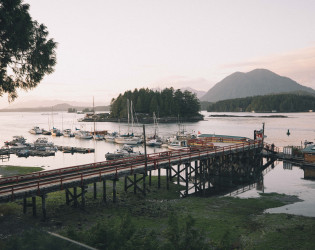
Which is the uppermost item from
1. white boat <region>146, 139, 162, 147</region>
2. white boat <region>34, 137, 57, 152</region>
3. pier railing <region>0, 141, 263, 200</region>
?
pier railing <region>0, 141, 263, 200</region>

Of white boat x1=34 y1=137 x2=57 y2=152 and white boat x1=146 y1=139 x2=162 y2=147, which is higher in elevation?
white boat x1=34 y1=137 x2=57 y2=152

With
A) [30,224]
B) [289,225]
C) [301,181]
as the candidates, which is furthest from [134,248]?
[301,181]

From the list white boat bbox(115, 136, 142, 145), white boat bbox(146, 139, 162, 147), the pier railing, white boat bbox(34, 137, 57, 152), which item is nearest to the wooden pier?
the pier railing

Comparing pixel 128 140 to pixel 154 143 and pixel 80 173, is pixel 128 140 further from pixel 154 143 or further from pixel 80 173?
pixel 80 173

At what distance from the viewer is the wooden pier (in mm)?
22891

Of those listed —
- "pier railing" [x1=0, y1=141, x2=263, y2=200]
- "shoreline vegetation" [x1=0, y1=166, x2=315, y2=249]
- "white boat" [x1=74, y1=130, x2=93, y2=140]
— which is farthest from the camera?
"white boat" [x1=74, y1=130, x2=93, y2=140]

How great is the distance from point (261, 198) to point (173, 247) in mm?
25723

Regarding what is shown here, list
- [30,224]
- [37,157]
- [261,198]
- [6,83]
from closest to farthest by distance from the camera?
[30,224] → [6,83] → [261,198] → [37,157]

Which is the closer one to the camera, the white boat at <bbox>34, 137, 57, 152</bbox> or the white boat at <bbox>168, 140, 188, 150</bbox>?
the white boat at <bbox>34, 137, 57, 152</bbox>

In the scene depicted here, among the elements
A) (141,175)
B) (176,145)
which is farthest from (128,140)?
(141,175)

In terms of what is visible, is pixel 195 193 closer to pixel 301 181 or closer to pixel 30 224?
pixel 301 181

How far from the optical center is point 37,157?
67562mm

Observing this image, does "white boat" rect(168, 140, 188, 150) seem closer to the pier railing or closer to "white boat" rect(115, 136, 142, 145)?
"white boat" rect(115, 136, 142, 145)

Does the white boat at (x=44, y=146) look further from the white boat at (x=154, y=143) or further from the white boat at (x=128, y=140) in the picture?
the white boat at (x=154, y=143)
